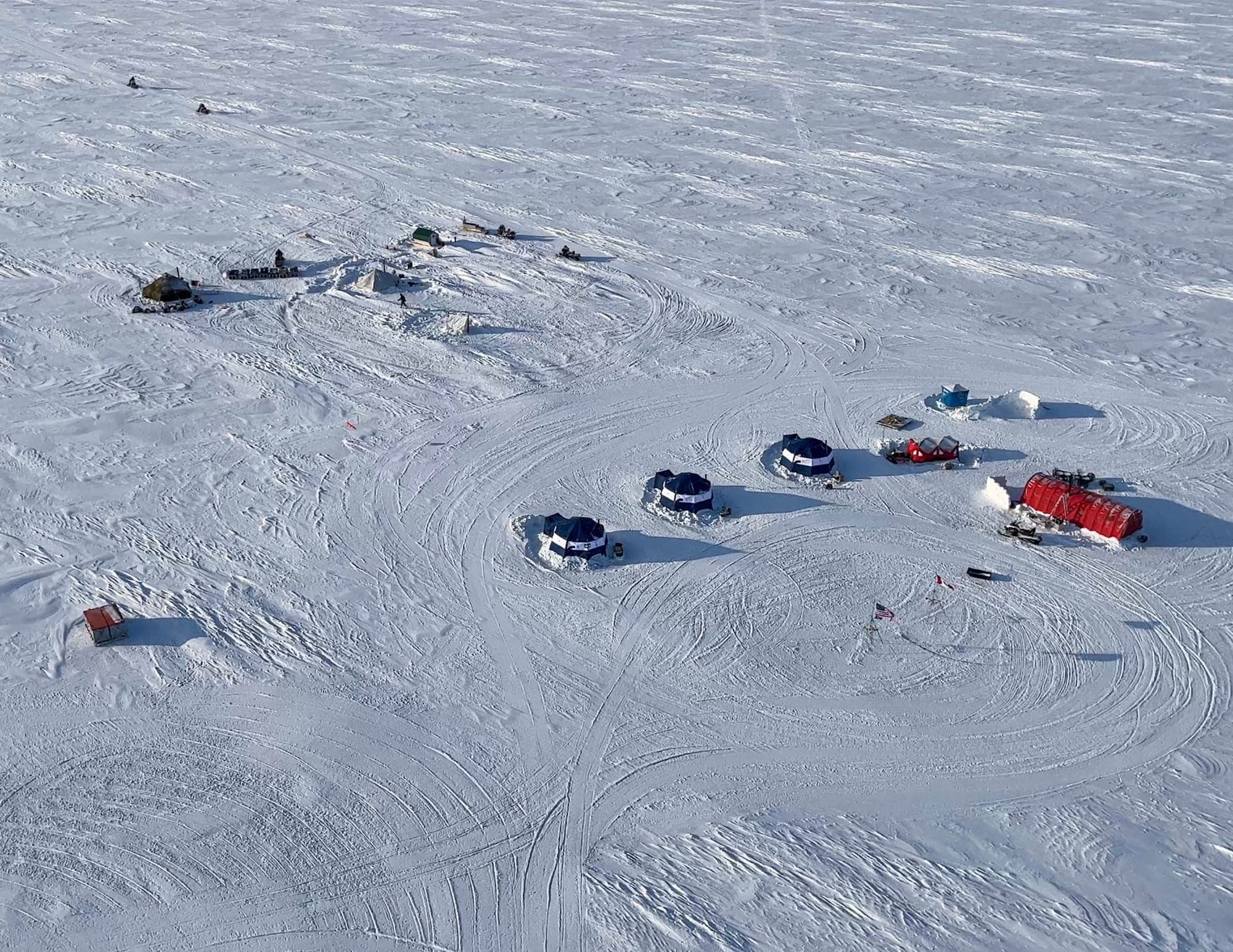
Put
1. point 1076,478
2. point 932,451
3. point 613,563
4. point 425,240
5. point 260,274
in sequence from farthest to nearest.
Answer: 1. point 425,240
2. point 260,274
3. point 932,451
4. point 1076,478
5. point 613,563

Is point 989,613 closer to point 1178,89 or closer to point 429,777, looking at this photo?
point 429,777

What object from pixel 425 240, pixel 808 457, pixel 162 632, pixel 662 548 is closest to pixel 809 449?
pixel 808 457

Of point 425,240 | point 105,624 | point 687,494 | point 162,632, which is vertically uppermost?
point 425,240

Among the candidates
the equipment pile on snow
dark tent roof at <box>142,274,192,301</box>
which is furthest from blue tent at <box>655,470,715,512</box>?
dark tent roof at <box>142,274,192,301</box>

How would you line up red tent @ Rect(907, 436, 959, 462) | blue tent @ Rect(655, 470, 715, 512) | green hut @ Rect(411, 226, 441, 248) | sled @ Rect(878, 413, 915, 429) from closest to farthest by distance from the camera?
1. blue tent @ Rect(655, 470, 715, 512)
2. red tent @ Rect(907, 436, 959, 462)
3. sled @ Rect(878, 413, 915, 429)
4. green hut @ Rect(411, 226, 441, 248)

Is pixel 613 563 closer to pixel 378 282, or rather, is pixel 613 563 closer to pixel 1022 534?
pixel 1022 534

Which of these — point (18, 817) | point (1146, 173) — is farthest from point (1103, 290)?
point (18, 817)

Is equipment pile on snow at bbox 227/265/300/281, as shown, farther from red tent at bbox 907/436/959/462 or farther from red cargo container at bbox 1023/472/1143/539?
red cargo container at bbox 1023/472/1143/539
